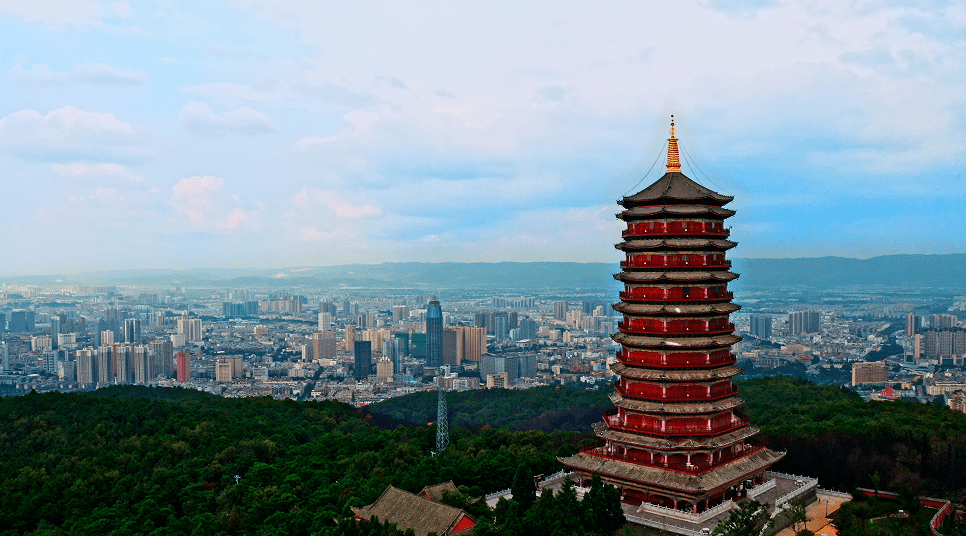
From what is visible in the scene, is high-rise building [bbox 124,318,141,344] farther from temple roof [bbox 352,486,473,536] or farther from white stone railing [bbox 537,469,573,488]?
temple roof [bbox 352,486,473,536]

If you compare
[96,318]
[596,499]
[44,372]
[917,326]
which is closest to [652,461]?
[596,499]

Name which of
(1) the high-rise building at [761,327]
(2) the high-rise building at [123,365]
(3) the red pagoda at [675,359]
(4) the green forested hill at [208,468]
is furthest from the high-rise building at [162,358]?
(3) the red pagoda at [675,359]

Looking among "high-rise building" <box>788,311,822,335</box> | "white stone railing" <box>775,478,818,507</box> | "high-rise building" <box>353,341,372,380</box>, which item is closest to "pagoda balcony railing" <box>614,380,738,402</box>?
"white stone railing" <box>775,478,818,507</box>

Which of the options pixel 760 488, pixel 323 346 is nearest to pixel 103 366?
pixel 323 346

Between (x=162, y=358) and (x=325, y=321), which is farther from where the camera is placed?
(x=325, y=321)

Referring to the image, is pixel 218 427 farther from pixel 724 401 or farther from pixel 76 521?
pixel 724 401

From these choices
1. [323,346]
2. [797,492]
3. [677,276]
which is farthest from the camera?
[323,346]

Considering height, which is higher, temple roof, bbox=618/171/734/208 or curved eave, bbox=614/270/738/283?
temple roof, bbox=618/171/734/208

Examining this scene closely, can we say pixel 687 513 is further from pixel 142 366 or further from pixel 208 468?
pixel 142 366
